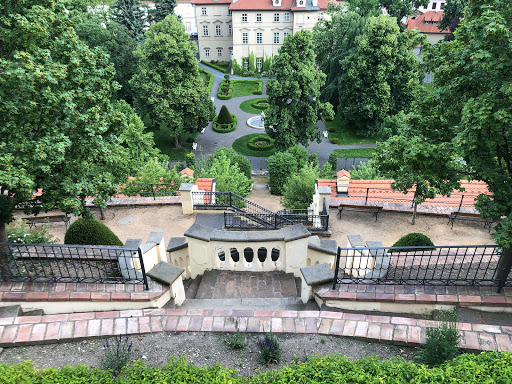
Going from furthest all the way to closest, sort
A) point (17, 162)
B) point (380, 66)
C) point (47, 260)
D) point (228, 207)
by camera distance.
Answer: point (380, 66) < point (228, 207) < point (47, 260) < point (17, 162)

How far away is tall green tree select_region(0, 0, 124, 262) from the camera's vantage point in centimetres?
719

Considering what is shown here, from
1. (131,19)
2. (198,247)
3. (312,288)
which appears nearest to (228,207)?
(198,247)

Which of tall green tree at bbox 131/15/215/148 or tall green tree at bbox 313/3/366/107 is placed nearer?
tall green tree at bbox 131/15/215/148

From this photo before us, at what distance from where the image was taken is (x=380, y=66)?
103 feet

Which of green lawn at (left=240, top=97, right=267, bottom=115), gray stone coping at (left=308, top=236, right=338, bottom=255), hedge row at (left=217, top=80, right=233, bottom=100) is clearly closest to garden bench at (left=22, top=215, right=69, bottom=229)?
gray stone coping at (left=308, top=236, right=338, bottom=255)

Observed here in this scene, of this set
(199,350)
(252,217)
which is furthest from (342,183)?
(199,350)

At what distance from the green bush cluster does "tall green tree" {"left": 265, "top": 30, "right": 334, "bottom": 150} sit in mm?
4685

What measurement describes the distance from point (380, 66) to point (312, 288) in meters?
Answer: 27.2

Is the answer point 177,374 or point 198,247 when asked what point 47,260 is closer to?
point 198,247

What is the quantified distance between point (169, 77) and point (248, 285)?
2346 cm

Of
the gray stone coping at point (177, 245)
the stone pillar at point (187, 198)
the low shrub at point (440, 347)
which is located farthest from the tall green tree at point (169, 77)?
the low shrub at point (440, 347)

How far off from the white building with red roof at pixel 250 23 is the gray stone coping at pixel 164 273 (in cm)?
4354

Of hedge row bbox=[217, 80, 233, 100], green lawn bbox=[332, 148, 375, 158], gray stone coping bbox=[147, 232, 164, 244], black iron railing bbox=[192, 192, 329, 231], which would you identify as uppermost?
gray stone coping bbox=[147, 232, 164, 244]

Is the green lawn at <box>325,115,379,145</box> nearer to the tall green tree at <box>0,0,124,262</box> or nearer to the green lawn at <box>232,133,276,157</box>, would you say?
the green lawn at <box>232,133,276,157</box>
